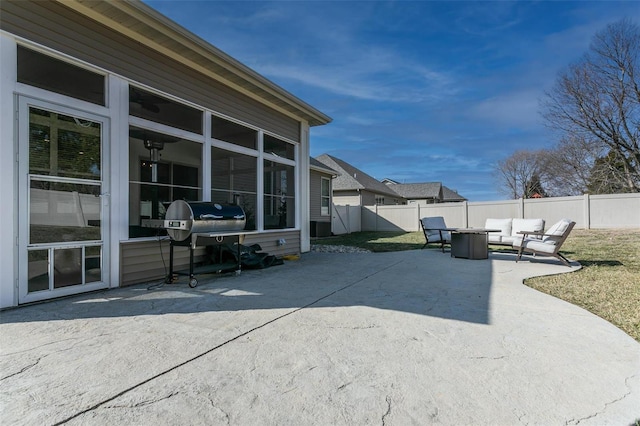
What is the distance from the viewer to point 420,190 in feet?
110

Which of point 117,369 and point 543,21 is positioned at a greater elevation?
point 543,21

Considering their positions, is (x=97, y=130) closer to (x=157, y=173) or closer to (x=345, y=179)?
(x=157, y=173)

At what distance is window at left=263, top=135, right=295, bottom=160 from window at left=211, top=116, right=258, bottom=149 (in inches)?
16.1

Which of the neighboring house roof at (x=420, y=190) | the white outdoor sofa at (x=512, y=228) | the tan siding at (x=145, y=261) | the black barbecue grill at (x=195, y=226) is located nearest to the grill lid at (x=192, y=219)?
the black barbecue grill at (x=195, y=226)

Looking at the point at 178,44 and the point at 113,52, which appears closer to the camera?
the point at 113,52

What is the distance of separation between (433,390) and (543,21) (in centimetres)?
1138

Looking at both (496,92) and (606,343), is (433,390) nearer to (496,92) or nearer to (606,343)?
(606,343)

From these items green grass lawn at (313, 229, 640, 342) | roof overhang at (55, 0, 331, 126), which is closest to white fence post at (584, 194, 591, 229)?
green grass lawn at (313, 229, 640, 342)

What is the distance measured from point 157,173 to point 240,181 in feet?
5.89

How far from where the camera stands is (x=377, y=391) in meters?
1.88

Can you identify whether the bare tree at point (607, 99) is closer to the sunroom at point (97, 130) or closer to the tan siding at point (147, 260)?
the sunroom at point (97, 130)

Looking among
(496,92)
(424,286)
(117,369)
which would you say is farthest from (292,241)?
(496,92)

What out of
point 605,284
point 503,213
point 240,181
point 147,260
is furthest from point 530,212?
point 147,260

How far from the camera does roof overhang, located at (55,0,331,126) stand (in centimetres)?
395
